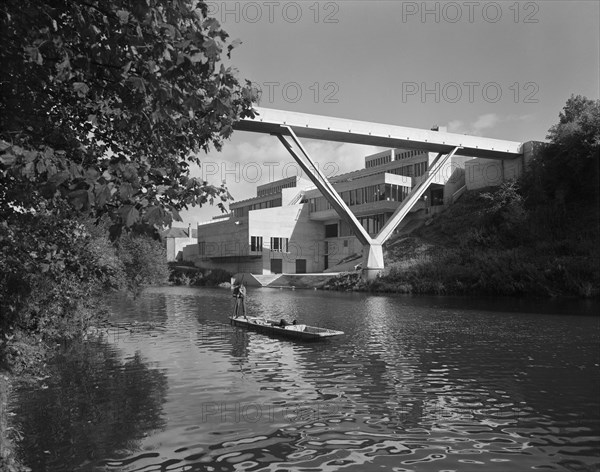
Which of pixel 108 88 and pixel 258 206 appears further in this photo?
pixel 258 206

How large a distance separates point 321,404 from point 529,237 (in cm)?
4786

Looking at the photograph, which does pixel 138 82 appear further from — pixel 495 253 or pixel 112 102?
pixel 495 253

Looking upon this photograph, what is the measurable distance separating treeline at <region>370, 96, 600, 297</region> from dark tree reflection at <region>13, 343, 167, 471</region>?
35109 mm

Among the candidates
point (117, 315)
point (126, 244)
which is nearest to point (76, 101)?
point (126, 244)

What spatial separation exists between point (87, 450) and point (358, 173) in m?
79.0

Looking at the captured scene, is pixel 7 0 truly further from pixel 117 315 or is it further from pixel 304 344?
pixel 117 315

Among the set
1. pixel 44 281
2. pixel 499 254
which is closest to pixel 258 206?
pixel 499 254

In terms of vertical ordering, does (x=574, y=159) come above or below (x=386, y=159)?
below

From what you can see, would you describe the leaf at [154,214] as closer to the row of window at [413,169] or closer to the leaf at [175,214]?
the leaf at [175,214]

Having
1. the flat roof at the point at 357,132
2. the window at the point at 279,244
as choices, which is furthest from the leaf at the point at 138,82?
the window at the point at 279,244

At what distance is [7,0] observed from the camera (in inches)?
169

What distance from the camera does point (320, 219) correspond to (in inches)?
3305

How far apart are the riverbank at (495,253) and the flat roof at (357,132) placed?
26.3ft

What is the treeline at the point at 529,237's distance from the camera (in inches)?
1613
